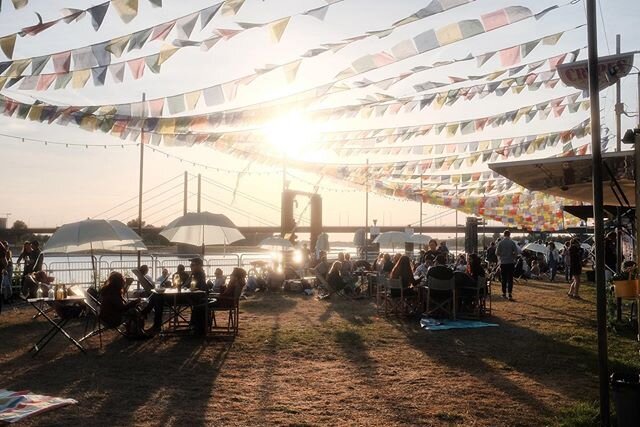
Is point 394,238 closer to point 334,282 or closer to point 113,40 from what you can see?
point 334,282

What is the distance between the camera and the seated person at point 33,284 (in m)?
10.6

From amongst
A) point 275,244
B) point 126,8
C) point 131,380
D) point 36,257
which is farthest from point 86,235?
point 275,244

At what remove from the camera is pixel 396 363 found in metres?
8.06

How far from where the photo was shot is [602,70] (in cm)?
891

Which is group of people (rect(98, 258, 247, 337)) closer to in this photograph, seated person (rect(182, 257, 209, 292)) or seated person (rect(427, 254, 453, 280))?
seated person (rect(182, 257, 209, 292))

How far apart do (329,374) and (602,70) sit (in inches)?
236

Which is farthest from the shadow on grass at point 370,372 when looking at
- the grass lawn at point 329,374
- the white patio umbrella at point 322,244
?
the white patio umbrella at point 322,244

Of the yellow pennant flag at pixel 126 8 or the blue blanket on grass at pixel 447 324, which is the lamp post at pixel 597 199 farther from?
the blue blanket on grass at pixel 447 324

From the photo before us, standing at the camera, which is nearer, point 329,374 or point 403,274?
point 329,374

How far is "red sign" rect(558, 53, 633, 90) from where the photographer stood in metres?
8.45

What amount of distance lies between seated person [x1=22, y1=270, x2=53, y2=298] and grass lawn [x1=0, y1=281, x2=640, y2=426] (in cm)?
63

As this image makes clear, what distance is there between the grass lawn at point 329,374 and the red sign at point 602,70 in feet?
12.8

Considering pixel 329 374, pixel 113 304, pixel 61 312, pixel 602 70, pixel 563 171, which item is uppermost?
pixel 602 70

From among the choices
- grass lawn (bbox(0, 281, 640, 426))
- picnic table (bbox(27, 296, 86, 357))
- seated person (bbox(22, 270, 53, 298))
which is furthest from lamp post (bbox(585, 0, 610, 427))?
seated person (bbox(22, 270, 53, 298))
